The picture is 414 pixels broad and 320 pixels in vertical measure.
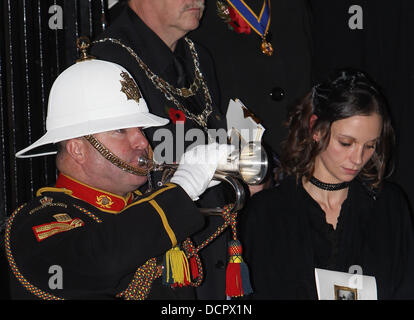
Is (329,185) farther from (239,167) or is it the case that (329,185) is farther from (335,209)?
(239,167)

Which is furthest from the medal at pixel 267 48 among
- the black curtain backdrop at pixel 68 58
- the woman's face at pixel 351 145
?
the woman's face at pixel 351 145

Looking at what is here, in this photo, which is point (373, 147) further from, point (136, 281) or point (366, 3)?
point (136, 281)

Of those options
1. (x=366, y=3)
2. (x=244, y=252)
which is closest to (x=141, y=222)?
(x=244, y=252)

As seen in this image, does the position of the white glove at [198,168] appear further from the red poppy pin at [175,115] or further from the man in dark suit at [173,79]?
the red poppy pin at [175,115]

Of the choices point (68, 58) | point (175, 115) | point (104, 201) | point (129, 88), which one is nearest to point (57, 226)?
point (104, 201)

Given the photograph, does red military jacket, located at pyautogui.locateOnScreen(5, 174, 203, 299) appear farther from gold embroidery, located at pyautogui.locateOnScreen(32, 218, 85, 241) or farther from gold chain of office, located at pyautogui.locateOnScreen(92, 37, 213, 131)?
gold chain of office, located at pyautogui.locateOnScreen(92, 37, 213, 131)

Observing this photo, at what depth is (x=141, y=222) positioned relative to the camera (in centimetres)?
167

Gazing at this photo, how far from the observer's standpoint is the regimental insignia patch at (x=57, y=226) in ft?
5.55

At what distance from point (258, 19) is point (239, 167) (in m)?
1.59

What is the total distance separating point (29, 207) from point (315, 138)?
143cm

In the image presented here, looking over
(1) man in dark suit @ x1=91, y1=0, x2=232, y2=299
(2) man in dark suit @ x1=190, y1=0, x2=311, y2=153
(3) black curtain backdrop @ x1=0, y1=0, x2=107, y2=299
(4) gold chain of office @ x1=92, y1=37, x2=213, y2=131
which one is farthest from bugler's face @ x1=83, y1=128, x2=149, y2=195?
(2) man in dark suit @ x1=190, y1=0, x2=311, y2=153

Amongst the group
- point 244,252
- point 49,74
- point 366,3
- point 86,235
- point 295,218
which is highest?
point 366,3

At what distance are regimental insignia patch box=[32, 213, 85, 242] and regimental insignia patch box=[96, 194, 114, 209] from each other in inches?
5.7

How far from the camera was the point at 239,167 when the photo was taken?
1971 millimetres
